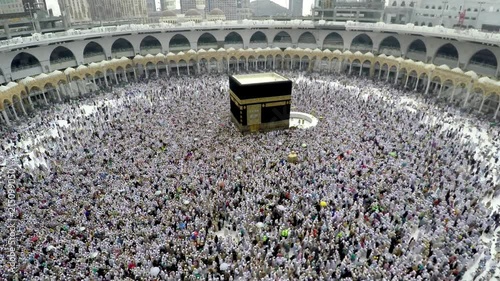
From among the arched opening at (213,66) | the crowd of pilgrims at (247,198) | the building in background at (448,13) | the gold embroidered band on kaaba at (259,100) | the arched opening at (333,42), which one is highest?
the building in background at (448,13)

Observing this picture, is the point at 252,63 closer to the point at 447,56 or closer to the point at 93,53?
the point at 93,53

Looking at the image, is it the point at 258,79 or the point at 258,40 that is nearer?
the point at 258,79

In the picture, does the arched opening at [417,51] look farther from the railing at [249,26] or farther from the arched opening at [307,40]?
the arched opening at [307,40]

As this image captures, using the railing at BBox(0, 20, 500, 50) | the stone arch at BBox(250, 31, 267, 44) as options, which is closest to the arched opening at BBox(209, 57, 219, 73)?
the railing at BBox(0, 20, 500, 50)

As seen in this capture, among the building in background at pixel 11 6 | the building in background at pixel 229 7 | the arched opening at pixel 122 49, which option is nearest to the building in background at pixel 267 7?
the building in background at pixel 229 7

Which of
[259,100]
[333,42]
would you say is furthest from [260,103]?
[333,42]

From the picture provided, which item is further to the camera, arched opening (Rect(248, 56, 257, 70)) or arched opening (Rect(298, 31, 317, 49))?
arched opening (Rect(298, 31, 317, 49))

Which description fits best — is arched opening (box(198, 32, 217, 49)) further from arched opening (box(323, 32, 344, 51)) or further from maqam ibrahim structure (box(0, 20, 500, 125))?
arched opening (box(323, 32, 344, 51))
